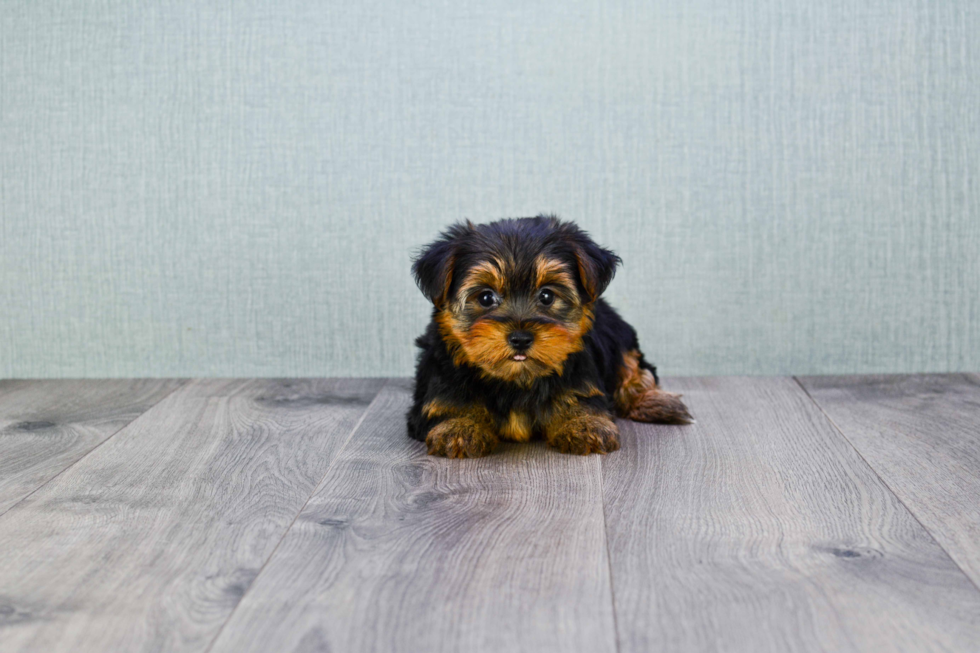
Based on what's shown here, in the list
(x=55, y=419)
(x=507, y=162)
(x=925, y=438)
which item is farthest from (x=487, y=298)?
(x=55, y=419)

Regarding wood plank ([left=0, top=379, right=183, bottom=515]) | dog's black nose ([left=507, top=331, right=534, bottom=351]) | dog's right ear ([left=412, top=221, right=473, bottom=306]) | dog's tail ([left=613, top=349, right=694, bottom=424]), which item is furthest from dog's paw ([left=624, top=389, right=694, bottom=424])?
wood plank ([left=0, top=379, right=183, bottom=515])

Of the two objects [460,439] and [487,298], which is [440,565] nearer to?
[460,439]

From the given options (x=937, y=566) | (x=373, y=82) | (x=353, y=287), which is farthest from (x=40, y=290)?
(x=937, y=566)

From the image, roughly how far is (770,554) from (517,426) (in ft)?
3.22

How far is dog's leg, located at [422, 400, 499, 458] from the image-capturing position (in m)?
2.47

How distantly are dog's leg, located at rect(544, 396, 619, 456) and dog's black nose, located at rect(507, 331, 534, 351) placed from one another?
0.31m

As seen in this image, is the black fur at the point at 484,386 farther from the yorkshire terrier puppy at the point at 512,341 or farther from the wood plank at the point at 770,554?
the wood plank at the point at 770,554

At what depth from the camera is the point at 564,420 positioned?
8.46 feet

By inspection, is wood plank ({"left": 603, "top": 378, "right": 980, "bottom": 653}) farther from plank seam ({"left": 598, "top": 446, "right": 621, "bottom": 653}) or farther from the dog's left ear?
the dog's left ear

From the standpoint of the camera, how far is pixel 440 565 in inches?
67.3

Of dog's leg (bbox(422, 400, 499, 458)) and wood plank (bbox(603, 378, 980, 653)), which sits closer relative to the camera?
wood plank (bbox(603, 378, 980, 653))

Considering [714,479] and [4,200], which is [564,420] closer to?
[714,479]

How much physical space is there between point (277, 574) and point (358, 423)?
1.23 m

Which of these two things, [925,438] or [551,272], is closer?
[551,272]
